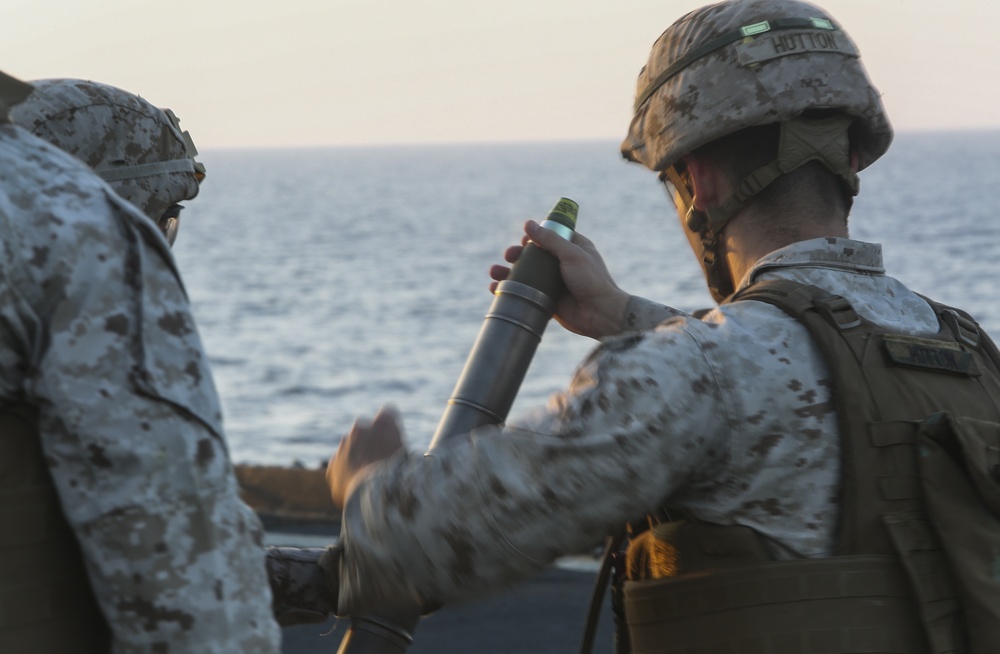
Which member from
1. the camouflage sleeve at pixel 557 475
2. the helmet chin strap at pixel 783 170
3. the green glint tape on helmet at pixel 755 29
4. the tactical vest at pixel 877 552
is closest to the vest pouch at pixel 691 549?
the tactical vest at pixel 877 552

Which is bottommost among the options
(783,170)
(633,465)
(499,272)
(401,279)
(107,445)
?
(401,279)

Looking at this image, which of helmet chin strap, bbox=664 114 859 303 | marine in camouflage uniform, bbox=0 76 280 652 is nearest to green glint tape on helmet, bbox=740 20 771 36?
helmet chin strap, bbox=664 114 859 303

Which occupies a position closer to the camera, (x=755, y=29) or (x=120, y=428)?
(x=120, y=428)

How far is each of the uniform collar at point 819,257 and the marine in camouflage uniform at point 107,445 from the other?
1.38 m

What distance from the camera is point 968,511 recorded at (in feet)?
9.15

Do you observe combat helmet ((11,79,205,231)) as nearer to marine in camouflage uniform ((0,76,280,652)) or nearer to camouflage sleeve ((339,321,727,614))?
camouflage sleeve ((339,321,727,614))

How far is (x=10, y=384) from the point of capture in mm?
2074

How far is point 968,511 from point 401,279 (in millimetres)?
52386

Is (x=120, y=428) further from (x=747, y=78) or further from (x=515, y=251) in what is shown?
(x=747, y=78)

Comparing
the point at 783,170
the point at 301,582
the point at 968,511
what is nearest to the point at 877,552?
the point at 968,511

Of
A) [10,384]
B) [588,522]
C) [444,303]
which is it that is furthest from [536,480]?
[444,303]

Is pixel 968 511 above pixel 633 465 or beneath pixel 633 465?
above

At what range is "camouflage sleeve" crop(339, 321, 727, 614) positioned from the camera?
8.95 feet

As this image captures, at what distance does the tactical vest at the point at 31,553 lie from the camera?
6.86 ft
